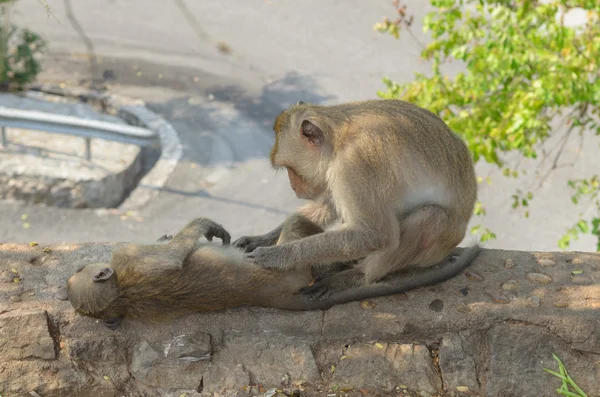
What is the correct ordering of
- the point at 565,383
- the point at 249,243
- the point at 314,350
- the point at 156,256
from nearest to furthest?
the point at 565,383
the point at 156,256
the point at 314,350
the point at 249,243

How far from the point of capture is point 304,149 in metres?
4.11

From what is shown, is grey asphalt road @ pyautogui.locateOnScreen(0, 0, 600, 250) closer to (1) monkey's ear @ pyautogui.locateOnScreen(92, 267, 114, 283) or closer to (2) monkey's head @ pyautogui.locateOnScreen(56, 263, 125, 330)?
(2) monkey's head @ pyautogui.locateOnScreen(56, 263, 125, 330)

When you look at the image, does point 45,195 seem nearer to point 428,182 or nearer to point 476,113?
point 476,113

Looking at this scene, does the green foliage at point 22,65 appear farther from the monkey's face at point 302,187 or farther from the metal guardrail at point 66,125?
the monkey's face at point 302,187

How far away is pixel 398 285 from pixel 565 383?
40.6 inches

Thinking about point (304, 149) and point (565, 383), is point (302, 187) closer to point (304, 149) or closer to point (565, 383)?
point (304, 149)

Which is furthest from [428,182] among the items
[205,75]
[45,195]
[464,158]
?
[205,75]

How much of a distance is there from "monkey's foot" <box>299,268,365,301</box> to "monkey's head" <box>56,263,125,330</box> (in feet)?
3.41

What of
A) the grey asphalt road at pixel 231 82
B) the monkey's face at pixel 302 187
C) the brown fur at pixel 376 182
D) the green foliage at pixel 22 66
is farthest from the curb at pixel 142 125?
the brown fur at pixel 376 182

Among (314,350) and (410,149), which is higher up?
(410,149)

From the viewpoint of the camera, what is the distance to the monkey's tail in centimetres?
415

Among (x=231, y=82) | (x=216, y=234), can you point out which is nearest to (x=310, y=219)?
(x=216, y=234)

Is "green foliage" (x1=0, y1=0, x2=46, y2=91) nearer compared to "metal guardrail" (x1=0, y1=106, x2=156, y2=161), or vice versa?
"metal guardrail" (x1=0, y1=106, x2=156, y2=161)

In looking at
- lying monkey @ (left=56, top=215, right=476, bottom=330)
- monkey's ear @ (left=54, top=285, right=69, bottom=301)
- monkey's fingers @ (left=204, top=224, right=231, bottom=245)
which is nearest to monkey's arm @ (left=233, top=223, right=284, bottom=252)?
monkey's fingers @ (left=204, top=224, right=231, bottom=245)
